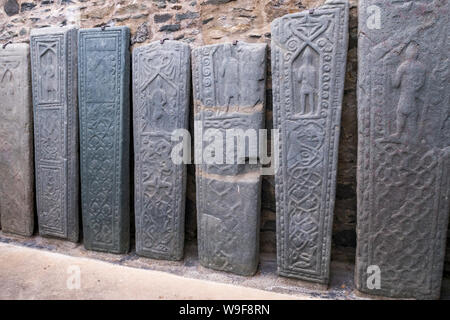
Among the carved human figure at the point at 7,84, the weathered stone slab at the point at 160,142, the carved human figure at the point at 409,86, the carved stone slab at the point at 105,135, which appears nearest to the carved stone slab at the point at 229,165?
the weathered stone slab at the point at 160,142

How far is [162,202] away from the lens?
7.09ft

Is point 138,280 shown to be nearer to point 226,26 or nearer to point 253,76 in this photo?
point 253,76

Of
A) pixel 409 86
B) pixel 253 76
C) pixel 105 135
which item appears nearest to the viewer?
pixel 409 86

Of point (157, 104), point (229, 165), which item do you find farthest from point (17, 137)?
point (229, 165)

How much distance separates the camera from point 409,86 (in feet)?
5.27

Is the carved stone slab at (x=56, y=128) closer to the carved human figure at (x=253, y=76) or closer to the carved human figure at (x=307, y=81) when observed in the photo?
the carved human figure at (x=253, y=76)

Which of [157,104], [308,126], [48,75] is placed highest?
[48,75]

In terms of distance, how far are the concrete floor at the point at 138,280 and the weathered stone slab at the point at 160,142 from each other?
168 mm

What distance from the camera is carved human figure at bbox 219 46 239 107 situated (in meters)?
1.96

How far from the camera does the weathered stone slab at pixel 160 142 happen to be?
6.89 ft

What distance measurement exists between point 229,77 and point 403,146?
3.50 ft

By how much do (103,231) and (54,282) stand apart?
50 cm

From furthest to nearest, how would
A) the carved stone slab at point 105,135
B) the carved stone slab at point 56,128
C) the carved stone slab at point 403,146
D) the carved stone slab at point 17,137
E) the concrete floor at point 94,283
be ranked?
1. the carved stone slab at point 17,137
2. the carved stone slab at point 56,128
3. the carved stone slab at point 105,135
4. the concrete floor at point 94,283
5. the carved stone slab at point 403,146

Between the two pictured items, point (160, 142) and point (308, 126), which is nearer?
point (308, 126)
